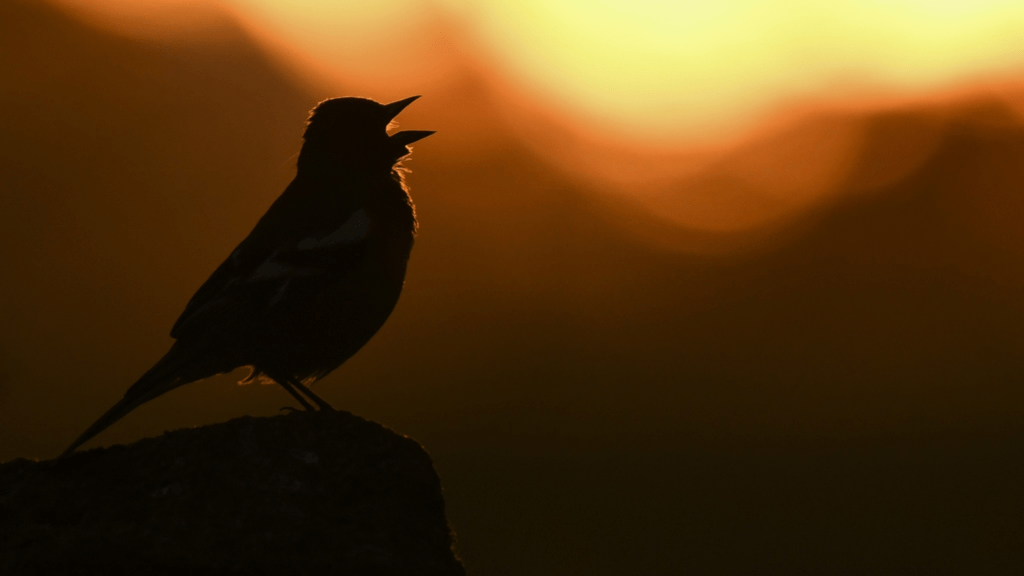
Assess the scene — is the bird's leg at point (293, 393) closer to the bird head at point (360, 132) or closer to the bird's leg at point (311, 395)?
the bird's leg at point (311, 395)

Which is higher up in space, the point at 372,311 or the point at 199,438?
the point at 372,311

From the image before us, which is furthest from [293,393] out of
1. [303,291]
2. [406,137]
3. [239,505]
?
[406,137]

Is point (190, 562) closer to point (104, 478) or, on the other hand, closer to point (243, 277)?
point (104, 478)

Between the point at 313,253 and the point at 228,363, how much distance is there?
2.62 feet

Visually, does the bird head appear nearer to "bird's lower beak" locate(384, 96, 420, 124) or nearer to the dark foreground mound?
"bird's lower beak" locate(384, 96, 420, 124)

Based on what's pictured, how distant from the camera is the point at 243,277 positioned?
5105 mm

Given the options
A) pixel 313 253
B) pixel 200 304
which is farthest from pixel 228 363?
pixel 313 253

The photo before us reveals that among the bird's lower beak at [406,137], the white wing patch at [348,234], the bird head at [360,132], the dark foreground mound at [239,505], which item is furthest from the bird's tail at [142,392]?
the bird's lower beak at [406,137]

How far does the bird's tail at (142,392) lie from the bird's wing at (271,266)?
0.96ft

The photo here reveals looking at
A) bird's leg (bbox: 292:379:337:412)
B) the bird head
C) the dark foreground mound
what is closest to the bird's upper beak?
the bird head

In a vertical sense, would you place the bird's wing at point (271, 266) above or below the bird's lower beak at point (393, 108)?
below

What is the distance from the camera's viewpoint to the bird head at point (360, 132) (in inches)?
239

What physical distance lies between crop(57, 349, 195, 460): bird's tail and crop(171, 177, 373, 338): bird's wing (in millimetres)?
294

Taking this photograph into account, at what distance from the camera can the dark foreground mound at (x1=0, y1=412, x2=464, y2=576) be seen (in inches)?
132
